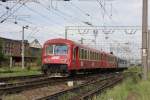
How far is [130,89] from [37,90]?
163 inches

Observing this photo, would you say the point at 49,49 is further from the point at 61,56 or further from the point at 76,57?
the point at 76,57

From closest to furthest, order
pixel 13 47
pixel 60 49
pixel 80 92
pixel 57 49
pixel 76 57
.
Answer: pixel 80 92
pixel 57 49
pixel 60 49
pixel 76 57
pixel 13 47

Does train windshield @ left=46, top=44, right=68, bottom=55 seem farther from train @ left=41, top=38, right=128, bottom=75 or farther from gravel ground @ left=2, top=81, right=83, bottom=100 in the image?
gravel ground @ left=2, top=81, right=83, bottom=100

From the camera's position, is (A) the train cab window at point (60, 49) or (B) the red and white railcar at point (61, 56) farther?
(A) the train cab window at point (60, 49)

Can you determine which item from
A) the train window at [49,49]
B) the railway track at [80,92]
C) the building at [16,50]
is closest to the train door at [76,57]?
the train window at [49,49]

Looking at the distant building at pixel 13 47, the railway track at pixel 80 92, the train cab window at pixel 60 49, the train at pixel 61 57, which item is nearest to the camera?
the railway track at pixel 80 92

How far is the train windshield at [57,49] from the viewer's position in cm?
2781

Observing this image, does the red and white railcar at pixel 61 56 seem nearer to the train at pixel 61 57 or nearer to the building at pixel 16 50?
the train at pixel 61 57

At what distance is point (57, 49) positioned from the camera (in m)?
28.0

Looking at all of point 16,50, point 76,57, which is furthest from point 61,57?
point 16,50

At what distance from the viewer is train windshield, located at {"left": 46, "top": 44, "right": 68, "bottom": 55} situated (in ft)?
91.2

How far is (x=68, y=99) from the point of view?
14180 mm

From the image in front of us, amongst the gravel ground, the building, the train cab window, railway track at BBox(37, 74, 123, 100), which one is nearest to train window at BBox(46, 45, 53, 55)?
the train cab window

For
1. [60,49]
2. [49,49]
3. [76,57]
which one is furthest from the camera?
[76,57]
